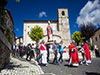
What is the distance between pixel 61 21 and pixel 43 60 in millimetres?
45861

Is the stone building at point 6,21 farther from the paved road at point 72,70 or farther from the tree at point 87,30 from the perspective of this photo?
the tree at point 87,30

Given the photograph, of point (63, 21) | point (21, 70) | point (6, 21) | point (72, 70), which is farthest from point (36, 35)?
point (72, 70)

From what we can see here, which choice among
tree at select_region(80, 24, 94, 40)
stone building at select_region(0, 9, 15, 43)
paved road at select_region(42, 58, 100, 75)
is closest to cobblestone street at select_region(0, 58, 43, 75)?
paved road at select_region(42, 58, 100, 75)

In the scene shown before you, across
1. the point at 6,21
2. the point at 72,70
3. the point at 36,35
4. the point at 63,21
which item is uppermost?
the point at 63,21

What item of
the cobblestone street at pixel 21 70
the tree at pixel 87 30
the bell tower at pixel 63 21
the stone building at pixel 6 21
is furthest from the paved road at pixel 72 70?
the bell tower at pixel 63 21

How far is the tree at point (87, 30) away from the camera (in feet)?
102

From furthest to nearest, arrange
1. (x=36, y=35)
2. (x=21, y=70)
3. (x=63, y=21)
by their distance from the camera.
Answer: (x=63, y=21) → (x=36, y=35) → (x=21, y=70)

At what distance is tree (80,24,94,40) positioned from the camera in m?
31.2

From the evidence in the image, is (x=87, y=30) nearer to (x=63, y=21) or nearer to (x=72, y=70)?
(x=63, y=21)

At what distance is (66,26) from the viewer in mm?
50406

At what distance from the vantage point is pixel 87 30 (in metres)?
31.9

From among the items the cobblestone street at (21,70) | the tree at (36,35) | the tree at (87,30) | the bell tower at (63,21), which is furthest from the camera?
the bell tower at (63,21)

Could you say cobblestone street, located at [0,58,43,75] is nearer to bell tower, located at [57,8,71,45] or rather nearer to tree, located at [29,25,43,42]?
tree, located at [29,25,43,42]

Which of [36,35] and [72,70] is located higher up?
[36,35]
